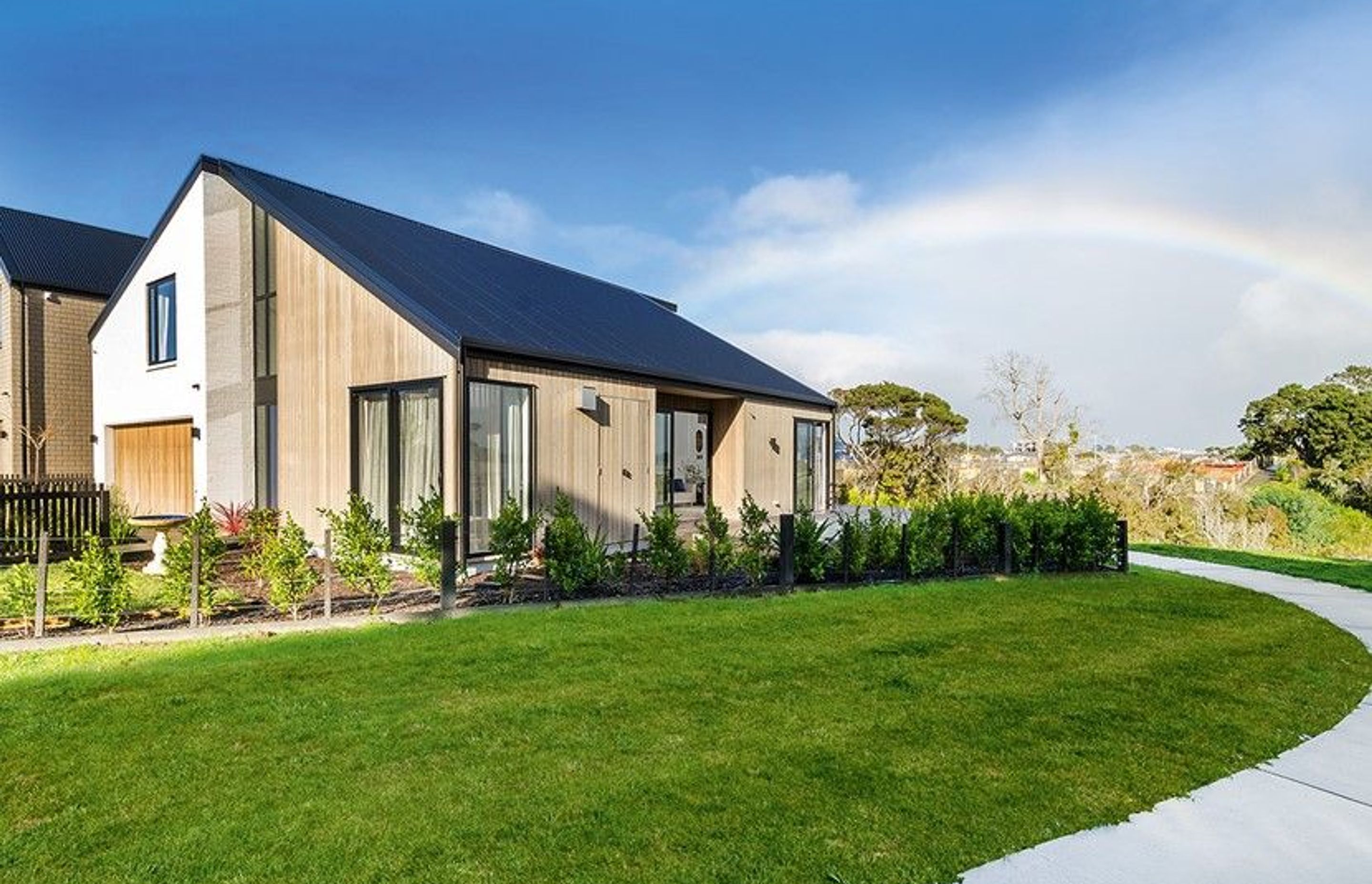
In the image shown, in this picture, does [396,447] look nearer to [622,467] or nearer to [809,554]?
[622,467]

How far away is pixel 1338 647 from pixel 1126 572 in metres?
3.72

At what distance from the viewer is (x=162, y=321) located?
12891mm

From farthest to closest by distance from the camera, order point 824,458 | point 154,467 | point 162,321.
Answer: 1. point 824,458
2. point 154,467
3. point 162,321

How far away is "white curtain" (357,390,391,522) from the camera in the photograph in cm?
930

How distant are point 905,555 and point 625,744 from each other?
5.59 meters

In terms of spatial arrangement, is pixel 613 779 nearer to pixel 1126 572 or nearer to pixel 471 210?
pixel 1126 572

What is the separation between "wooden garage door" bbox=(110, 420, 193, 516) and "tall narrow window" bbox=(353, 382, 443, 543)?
194 inches

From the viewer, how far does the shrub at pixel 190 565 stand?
6047 millimetres

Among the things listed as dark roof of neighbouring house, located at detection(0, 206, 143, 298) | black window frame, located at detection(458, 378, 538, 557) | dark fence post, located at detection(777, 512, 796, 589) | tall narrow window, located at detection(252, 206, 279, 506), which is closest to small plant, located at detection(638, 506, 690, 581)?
dark fence post, located at detection(777, 512, 796, 589)

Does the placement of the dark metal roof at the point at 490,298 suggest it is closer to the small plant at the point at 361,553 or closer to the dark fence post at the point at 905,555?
the small plant at the point at 361,553

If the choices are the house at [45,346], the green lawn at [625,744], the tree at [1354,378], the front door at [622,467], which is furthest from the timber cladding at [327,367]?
the tree at [1354,378]

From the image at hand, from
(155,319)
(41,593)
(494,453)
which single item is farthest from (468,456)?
(155,319)

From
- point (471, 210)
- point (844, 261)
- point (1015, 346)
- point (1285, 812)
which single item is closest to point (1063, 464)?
point (1015, 346)

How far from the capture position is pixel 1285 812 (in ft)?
9.30
